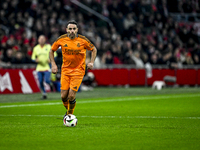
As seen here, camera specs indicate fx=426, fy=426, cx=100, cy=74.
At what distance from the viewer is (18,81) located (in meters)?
18.9

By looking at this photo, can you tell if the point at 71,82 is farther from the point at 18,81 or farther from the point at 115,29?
the point at 115,29

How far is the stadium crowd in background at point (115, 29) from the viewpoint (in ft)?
78.0

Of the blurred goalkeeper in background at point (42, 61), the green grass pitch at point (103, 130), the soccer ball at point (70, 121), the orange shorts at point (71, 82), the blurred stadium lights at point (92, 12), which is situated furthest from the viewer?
the blurred stadium lights at point (92, 12)

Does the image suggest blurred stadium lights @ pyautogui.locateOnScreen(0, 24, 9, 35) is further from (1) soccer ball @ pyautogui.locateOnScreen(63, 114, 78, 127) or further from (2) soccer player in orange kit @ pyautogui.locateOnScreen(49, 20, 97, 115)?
(1) soccer ball @ pyautogui.locateOnScreen(63, 114, 78, 127)

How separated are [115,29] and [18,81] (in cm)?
1218

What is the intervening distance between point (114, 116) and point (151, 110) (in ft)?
6.58

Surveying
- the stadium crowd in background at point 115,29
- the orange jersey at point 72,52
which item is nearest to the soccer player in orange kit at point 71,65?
the orange jersey at point 72,52

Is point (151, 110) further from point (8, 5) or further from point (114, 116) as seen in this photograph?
point (8, 5)

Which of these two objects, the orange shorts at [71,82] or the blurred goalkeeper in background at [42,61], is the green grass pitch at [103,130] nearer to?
the orange shorts at [71,82]

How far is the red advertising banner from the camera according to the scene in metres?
18.5

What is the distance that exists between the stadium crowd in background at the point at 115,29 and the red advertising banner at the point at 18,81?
8.36 ft

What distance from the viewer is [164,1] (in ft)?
113

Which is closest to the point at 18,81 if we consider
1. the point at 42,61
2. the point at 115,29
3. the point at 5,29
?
the point at 42,61

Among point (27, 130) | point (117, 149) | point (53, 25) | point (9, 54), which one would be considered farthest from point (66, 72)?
point (53, 25)
